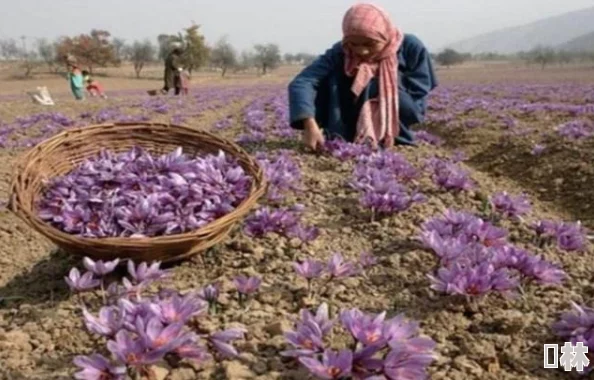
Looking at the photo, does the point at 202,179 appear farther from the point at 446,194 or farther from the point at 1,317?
the point at 446,194

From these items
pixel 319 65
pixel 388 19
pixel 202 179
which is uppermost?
pixel 388 19

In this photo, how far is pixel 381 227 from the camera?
329 cm

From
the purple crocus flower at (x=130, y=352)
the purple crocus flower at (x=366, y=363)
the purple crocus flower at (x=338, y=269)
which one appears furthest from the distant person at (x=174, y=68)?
the purple crocus flower at (x=366, y=363)

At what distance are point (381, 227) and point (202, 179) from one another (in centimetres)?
106

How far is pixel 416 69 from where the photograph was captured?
5.71 m

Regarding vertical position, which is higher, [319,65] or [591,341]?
[319,65]

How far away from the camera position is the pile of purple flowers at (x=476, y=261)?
2223mm

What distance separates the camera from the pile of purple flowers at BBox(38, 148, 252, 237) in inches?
102

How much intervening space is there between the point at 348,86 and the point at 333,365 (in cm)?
441

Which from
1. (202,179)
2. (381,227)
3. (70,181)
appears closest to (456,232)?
(381,227)

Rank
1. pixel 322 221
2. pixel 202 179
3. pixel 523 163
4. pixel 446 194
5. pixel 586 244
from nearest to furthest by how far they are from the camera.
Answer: pixel 202 179
pixel 586 244
pixel 322 221
pixel 446 194
pixel 523 163

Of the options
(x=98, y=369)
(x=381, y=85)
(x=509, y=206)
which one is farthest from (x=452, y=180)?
(x=98, y=369)

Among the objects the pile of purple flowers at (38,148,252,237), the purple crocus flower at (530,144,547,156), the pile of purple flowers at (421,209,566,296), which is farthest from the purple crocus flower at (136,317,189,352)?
the purple crocus flower at (530,144,547,156)

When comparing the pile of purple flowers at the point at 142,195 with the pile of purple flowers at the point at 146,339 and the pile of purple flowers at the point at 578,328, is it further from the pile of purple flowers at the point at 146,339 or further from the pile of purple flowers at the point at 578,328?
the pile of purple flowers at the point at 578,328
